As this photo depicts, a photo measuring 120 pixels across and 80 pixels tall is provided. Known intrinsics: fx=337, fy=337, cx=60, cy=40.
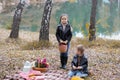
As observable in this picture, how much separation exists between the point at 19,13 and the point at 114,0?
40240 millimetres

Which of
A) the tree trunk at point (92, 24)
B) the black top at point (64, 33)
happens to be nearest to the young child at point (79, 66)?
the black top at point (64, 33)

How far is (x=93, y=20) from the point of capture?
48.3 ft

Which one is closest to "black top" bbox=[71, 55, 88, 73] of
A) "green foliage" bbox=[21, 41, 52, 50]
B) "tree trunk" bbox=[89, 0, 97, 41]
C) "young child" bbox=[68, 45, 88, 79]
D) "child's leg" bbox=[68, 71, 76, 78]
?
"young child" bbox=[68, 45, 88, 79]

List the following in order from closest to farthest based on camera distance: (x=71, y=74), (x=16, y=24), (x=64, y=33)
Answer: (x=71, y=74) < (x=64, y=33) < (x=16, y=24)

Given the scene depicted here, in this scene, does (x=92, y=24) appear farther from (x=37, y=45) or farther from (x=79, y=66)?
(x=79, y=66)

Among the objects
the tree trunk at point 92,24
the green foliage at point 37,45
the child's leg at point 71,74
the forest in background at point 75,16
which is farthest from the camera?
the forest in background at point 75,16

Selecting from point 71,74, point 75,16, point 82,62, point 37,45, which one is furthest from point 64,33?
point 75,16

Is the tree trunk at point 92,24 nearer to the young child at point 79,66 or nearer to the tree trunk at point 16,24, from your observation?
the tree trunk at point 16,24

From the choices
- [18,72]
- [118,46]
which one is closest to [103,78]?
[18,72]

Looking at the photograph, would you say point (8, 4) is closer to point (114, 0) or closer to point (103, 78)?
point (114, 0)

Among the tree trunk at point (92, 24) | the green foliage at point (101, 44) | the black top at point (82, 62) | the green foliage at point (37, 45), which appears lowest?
the green foliage at point (101, 44)

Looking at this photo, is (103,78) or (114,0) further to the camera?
(114,0)

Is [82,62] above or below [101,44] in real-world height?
above

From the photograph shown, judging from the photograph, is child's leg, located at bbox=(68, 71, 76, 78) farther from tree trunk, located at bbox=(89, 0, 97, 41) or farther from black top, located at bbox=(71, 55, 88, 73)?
tree trunk, located at bbox=(89, 0, 97, 41)
